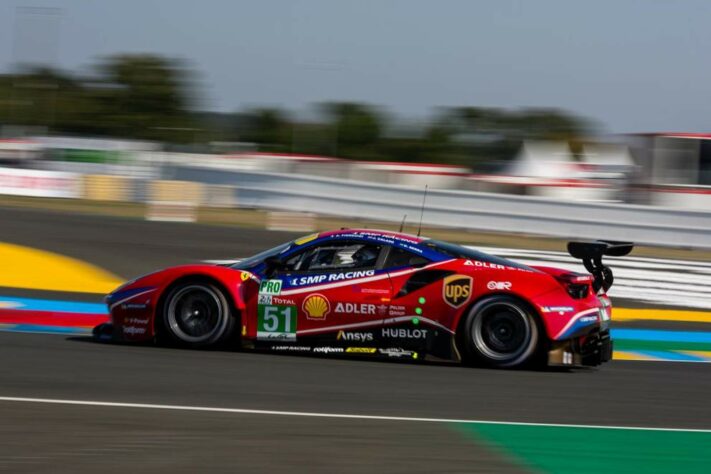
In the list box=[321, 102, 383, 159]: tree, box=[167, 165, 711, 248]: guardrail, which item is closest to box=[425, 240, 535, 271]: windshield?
box=[167, 165, 711, 248]: guardrail

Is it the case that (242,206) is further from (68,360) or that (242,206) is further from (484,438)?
(484,438)

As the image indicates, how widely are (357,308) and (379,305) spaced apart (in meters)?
0.17

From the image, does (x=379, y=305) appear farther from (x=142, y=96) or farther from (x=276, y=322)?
(x=142, y=96)

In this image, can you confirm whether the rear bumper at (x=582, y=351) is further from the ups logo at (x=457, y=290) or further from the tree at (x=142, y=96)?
the tree at (x=142, y=96)

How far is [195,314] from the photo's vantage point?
8.12 metres

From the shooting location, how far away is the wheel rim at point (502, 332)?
25.7 feet

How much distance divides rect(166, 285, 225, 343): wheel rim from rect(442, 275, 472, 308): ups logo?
175cm

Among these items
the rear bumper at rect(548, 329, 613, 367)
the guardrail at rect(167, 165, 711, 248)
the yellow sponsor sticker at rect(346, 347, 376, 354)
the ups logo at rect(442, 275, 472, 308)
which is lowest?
the yellow sponsor sticker at rect(346, 347, 376, 354)

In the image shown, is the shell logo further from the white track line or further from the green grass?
the green grass

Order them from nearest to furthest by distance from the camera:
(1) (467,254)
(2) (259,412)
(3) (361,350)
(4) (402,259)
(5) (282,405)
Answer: (2) (259,412) → (5) (282,405) → (3) (361,350) → (4) (402,259) → (1) (467,254)

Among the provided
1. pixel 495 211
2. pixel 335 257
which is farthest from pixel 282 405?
pixel 495 211

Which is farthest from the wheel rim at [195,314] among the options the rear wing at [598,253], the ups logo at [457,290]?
the rear wing at [598,253]

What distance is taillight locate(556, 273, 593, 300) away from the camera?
7924mm

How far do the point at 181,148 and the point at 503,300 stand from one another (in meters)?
27.0
